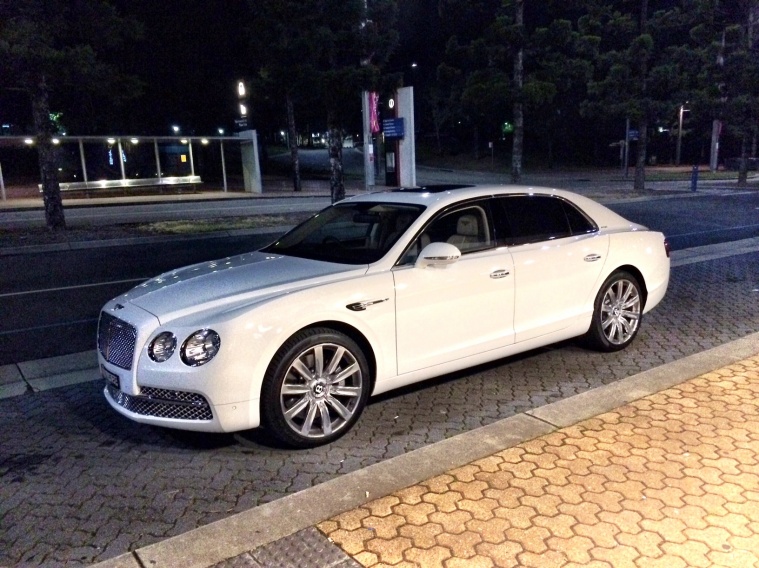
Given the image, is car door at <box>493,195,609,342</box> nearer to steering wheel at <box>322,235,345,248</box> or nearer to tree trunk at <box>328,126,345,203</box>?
steering wheel at <box>322,235,345,248</box>

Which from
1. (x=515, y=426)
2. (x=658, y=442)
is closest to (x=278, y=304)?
(x=515, y=426)

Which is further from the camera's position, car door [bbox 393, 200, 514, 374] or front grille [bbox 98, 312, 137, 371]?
car door [bbox 393, 200, 514, 374]

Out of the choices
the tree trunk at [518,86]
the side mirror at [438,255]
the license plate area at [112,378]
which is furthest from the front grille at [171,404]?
the tree trunk at [518,86]

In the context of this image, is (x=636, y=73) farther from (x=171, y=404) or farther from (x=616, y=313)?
(x=171, y=404)

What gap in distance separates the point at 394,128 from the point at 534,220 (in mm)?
26314

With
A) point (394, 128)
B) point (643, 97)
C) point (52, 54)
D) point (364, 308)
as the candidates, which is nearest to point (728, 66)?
point (643, 97)

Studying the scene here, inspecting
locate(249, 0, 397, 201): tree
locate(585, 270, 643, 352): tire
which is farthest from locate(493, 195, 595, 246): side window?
locate(249, 0, 397, 201): tree

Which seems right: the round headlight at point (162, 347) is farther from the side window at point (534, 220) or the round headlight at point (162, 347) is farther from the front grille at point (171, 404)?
the side window at point (534, 220)

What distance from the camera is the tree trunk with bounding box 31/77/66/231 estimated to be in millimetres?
15711

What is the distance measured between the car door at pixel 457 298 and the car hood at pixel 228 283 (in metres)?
0.44

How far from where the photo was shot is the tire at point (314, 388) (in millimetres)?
3959

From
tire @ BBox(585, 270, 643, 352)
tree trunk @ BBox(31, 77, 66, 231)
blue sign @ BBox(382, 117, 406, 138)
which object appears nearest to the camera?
tire @ BBox(585, 270, 643, 352)

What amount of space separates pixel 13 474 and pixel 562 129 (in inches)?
2424

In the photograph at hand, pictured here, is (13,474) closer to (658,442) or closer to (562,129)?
(658,442)
